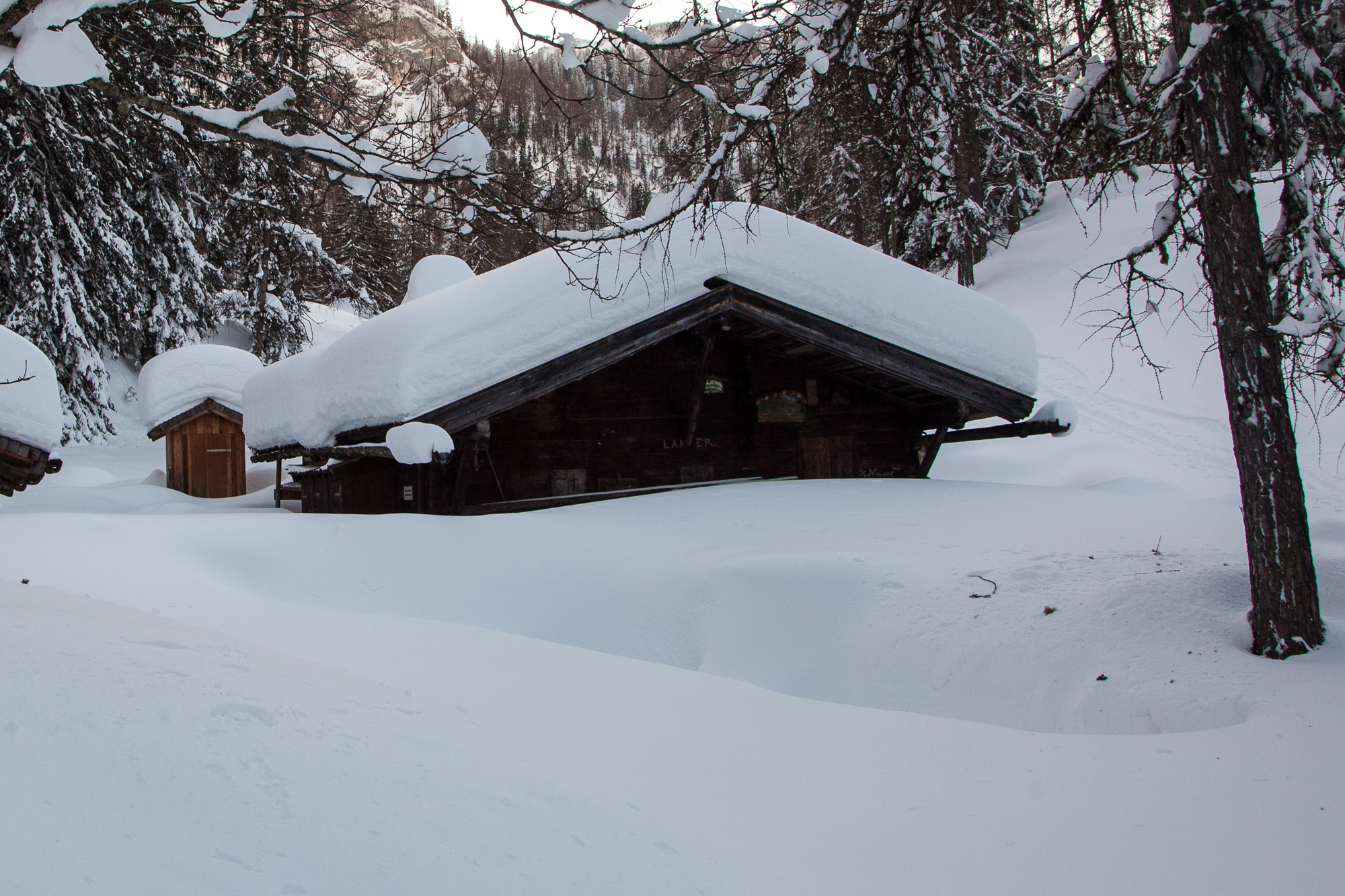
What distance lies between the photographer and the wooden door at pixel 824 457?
10.1 m

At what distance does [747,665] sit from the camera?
504cm

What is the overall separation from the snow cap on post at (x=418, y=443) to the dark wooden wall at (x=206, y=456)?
9762mm

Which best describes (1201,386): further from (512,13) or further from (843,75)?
(512,13)

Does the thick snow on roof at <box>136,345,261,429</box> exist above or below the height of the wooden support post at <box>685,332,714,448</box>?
above

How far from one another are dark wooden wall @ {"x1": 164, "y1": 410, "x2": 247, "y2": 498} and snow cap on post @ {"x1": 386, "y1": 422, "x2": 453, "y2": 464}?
976cm

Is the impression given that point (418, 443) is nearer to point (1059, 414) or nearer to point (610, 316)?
point (610, 316)

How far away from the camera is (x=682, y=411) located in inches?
385

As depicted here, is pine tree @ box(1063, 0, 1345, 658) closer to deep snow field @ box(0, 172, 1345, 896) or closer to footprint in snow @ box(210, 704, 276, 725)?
deep snow field @ box(0, 172, 1345, 896)

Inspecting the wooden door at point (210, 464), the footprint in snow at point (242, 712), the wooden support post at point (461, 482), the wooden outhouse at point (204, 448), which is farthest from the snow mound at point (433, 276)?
the footprint in snow at point (242, 712)

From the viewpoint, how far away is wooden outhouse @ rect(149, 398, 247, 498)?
14.9 metres

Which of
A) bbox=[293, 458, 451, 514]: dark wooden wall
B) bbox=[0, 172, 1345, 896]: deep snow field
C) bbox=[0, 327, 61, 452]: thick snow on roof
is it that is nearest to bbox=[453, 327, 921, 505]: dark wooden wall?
bbox=[293, 458, 451, 514]: dark wooden wall

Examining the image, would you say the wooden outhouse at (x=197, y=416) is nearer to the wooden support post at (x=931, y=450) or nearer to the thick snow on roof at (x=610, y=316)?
the thick snow on roof at (x=610, y=316)

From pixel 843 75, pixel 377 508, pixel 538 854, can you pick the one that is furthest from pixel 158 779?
pixel 377 508

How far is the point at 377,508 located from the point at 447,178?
743cm
